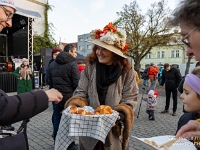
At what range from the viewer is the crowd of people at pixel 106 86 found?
1094 millimetres

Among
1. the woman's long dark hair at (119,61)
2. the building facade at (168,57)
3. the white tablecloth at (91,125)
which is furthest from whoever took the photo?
the building facade at (168,57)

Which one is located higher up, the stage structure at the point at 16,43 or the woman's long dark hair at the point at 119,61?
the stage structure at the point at 16,43

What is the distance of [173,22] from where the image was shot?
113 cm

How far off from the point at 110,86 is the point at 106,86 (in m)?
0.05

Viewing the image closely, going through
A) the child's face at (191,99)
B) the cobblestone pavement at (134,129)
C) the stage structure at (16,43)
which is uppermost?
the stage structure at (16,43)

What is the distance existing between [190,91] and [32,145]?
11.5 ft

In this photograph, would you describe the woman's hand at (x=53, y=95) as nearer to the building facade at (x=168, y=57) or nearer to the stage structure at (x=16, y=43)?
the stage structure at (x=16, y=43)

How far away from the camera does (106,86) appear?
2199 mm

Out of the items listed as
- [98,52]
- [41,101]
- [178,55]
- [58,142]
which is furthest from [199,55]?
[178,55]

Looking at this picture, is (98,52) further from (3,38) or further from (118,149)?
(3,38)

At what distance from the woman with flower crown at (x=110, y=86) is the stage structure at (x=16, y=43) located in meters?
9.61

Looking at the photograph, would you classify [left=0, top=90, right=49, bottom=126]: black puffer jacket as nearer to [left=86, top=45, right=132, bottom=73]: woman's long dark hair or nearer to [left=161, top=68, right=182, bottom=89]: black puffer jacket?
[left=86, top=45, right=132, bottom=73]: woman's long dark hair

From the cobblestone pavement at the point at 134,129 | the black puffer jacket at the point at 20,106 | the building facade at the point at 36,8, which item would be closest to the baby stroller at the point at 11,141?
the black puffer jacket at the point at 20,106

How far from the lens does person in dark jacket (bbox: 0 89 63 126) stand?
3.85 ft
